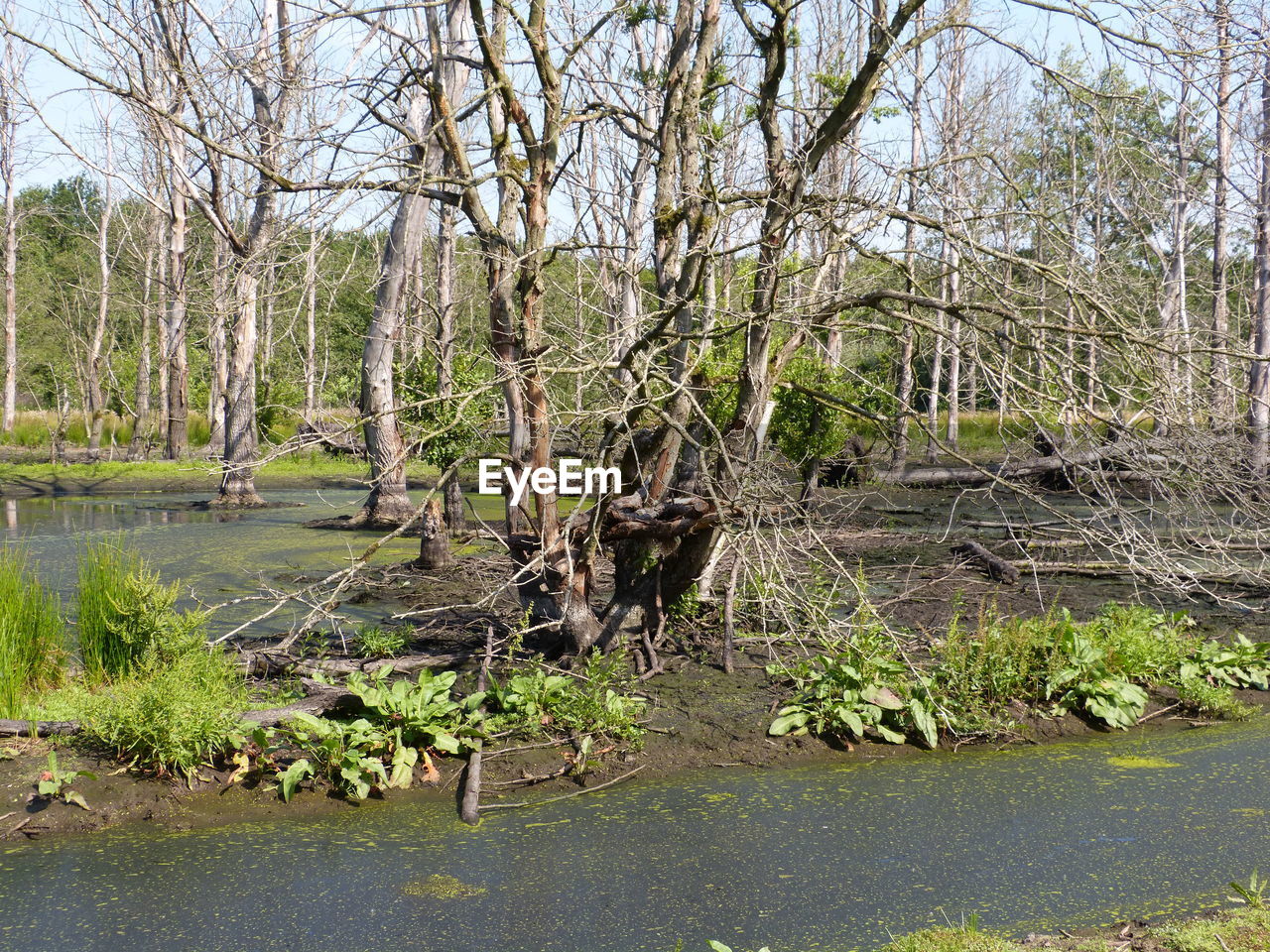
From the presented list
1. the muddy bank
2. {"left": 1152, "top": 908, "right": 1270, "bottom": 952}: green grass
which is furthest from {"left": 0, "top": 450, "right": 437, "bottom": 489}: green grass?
{"left": 1152, "top": 908, "right": 1270, "bottom": 952}: green grass

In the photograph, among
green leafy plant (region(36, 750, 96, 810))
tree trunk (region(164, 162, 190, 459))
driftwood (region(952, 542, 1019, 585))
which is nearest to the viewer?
green leafy plant (region(36, 750, 96, 810))

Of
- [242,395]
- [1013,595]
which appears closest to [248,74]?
[1013,595]

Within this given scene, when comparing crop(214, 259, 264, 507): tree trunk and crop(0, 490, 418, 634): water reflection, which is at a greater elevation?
crop(214, 259, 264, 507): tree trunk

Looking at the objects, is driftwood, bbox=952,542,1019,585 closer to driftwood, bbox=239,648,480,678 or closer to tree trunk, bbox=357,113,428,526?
driftwood, bbox=239,648,480,678

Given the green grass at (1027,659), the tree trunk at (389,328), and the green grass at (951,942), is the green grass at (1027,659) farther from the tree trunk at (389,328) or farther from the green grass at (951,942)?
the tree trunk at (389,328)

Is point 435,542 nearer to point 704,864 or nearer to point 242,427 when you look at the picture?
point 704,864

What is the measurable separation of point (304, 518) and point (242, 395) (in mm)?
2666

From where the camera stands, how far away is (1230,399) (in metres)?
5.52

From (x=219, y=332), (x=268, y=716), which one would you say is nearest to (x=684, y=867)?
(x=268, y=716)

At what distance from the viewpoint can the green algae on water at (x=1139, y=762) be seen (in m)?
6.08

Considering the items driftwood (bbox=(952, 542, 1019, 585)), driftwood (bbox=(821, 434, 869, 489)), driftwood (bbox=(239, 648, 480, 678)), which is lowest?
driftwood (bbox=(239, 648, 480, 678))

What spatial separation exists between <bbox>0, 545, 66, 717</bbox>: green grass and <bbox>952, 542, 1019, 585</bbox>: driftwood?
24.8 ft

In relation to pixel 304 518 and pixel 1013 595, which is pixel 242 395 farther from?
pixel 1013 595

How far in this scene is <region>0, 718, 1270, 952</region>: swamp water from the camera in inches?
161
